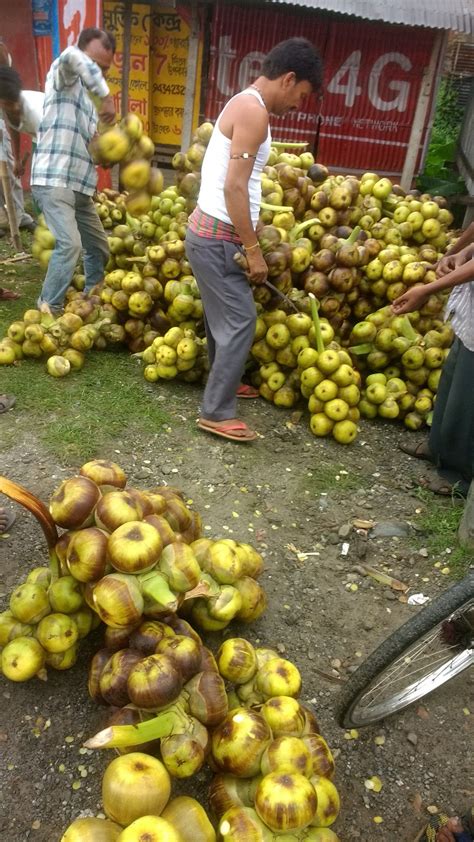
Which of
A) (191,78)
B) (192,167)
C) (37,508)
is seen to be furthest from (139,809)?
(191,78)

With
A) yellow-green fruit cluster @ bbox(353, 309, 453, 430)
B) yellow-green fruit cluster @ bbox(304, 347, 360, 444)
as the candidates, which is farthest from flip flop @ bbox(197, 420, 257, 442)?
yellow-green fruit cluster @ bbox(353, 309, 453, 430)

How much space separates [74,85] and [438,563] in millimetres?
4516

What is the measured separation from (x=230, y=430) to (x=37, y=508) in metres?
2.36

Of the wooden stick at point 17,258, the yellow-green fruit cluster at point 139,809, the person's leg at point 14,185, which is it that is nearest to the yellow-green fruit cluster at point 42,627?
the yellow-green fruit cluster at point 139,809

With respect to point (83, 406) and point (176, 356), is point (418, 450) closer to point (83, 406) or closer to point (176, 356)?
point (176, 356)

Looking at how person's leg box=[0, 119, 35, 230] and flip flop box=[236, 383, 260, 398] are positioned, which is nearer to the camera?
flip flop box=[236, 383, 260, 398]

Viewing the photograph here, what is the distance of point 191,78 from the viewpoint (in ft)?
29.6

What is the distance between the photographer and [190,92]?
9102 mm

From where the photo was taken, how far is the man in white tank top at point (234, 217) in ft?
11.5

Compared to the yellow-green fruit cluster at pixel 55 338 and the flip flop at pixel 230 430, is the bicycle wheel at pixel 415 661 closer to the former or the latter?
the flip flop at pixel 230 430

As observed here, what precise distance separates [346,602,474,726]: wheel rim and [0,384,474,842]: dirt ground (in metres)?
0.15

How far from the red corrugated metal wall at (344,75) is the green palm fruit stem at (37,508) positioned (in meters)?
9.07

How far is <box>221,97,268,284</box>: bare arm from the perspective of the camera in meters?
3.45

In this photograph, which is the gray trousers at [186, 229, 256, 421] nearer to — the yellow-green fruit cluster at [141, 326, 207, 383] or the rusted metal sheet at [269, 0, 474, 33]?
the yellow-green fruit cluster at [141, 326, 207, 383]
